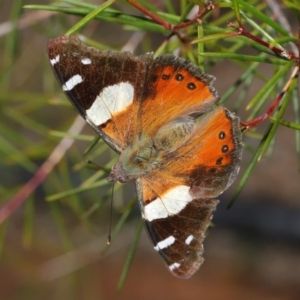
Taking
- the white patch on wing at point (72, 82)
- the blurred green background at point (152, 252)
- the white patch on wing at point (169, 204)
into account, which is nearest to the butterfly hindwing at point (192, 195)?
the white patch on wing at point (169, 204)

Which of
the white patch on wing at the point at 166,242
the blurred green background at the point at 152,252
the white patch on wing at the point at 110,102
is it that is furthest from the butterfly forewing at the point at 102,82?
the blurred green background at the point at 152,252

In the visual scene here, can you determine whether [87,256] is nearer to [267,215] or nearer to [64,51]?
[267,215]

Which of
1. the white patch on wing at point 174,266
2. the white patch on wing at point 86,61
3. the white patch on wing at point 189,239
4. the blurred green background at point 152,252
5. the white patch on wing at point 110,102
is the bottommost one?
the blurred green background at point 152,252

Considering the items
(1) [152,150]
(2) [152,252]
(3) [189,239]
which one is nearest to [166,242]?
(3) [189,239]

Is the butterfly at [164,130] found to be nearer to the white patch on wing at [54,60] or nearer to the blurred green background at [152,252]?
the white patch on wing at [54,60]

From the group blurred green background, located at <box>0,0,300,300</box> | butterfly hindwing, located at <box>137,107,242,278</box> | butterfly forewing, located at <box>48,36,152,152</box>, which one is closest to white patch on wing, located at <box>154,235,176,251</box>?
butterfly hindwing, located at <box>137,107,242,278</box>

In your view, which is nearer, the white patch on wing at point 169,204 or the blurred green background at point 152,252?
the white patch on wing at point 169,204

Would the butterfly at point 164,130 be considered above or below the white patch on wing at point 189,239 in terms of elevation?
above

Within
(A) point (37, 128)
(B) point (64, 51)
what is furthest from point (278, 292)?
(B) point (64, 51)

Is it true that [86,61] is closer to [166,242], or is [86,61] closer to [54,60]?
[54,60]
